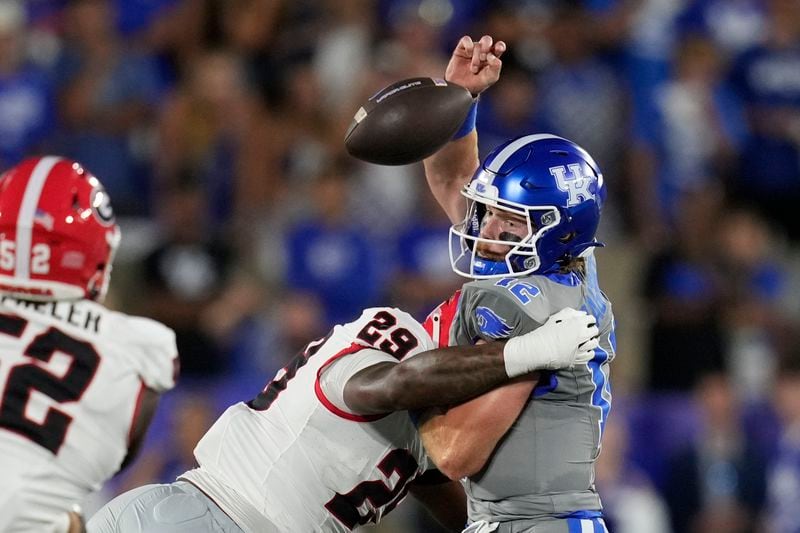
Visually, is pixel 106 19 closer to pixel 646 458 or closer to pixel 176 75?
pixel 176 75

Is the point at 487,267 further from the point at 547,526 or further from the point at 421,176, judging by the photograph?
the point at 421,176

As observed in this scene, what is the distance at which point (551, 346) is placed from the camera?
12.4 ft

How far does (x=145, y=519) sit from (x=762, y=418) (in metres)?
5.00

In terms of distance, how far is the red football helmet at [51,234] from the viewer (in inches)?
162

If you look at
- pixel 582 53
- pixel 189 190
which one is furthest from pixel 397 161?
pixel 582 53

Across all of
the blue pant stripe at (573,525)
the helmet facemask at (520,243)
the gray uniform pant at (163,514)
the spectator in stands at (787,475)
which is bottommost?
the spectator in stands at (787,475)

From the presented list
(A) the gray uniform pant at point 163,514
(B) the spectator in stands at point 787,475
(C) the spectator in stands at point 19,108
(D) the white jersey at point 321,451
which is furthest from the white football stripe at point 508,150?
(C) the spectator in stands at point 19,108

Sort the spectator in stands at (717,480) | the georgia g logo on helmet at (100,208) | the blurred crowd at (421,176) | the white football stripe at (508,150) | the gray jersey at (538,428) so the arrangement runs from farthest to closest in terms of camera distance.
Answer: the blurred crowd at (421,176)
the spectator in stands at (717,480)
the georgia g logo on helmet at (100,208)
the white football stripe at (508,150)
the gray jersey at (538,428)

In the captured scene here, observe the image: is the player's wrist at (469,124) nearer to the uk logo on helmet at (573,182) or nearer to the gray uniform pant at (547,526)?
the uk logo on helmet at (573,182)

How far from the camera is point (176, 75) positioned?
974 centimetres

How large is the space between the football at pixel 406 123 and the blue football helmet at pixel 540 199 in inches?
7.3

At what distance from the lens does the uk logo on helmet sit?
412 centimetres

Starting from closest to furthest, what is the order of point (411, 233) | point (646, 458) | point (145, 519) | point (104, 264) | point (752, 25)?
point (145, 519), point (104, 264), point (646, 458), point (411, 233), point (752, 25)

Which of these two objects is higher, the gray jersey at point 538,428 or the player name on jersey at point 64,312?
the player name on jersey at point 64,312
